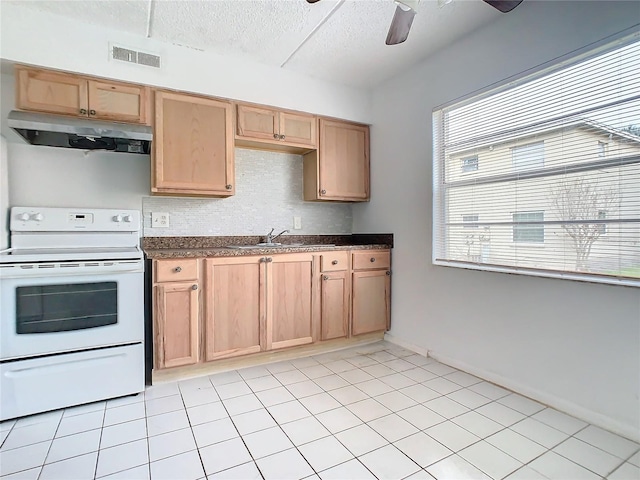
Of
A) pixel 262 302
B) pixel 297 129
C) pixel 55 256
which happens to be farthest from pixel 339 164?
pixel 55 256

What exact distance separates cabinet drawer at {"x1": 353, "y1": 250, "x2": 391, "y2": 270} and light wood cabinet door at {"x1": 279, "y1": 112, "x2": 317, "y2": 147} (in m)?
1.09

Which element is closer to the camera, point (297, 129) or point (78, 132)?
point (78, 132)

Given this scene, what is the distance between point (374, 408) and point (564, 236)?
1.47m

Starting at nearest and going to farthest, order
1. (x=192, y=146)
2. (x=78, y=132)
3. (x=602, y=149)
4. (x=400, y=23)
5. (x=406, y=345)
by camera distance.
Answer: (x=400, y=23), (x=602, y=149), (x=78, y=132), (x=192, y=146), (x=406, y=345)

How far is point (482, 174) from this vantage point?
2.43 metres

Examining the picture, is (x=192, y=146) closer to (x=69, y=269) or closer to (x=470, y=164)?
(x=69, y=269)

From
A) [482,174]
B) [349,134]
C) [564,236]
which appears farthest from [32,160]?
[564,236]

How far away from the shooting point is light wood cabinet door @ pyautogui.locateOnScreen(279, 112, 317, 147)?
297 cm

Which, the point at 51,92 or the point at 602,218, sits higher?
the point at 51,92

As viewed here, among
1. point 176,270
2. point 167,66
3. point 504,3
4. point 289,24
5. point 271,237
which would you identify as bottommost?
point 176,270

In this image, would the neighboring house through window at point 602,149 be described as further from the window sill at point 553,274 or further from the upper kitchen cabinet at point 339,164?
the upper kitchen cabinet at point 339,164

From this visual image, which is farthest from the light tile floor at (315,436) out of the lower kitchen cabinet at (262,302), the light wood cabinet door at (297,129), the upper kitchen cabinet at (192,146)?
the light wood cabinet door at (297,129)

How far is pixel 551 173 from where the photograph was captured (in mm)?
2018

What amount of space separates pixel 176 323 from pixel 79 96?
162cm
